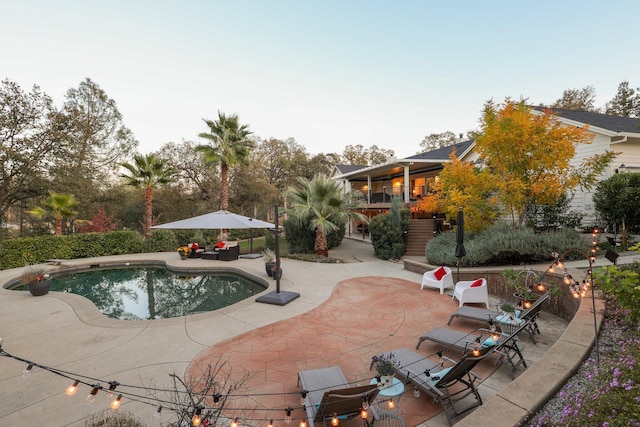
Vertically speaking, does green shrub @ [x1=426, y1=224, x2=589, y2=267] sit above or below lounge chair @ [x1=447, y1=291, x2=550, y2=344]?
above

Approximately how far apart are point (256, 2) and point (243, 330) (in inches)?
616

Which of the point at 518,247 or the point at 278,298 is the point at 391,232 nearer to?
the point at 518,247

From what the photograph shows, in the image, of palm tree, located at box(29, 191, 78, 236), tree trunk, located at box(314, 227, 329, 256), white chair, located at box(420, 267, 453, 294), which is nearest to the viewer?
white chair, located at box(420, 267, 453, 294)

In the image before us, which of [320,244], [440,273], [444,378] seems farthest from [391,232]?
[444,378]

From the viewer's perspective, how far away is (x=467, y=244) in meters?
10.5

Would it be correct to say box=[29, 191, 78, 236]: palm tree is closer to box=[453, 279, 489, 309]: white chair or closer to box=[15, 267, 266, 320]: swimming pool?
box=[15, 267, 266, 320]: swimming pool

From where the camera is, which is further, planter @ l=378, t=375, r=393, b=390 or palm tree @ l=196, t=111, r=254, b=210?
palm tree @ l=196, t=111, r=254, b=210

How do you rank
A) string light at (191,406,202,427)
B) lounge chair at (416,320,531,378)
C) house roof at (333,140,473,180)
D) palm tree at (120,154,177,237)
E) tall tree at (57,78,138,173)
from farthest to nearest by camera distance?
tall tree at (57,78,138,173) → house roof at (333,140,473,180) → palm tree at (120,154,177,237) → lounge chair at (416,320,531,378) → string light at (191,406,202,427)

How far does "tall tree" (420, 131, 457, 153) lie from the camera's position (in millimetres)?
47344

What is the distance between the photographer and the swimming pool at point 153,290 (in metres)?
8.48

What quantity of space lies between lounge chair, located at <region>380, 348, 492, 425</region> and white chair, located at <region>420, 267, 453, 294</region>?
4702 millimetres

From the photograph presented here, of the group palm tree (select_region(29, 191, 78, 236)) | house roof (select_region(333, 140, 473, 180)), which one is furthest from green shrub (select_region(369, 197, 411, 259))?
palm tree (select_region(29, 191, 78, 236))

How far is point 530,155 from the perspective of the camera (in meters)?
10.1

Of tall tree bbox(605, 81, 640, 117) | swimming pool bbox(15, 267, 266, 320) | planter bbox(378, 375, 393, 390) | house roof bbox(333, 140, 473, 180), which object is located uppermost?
tall tree bbox(605, 81, 640, 117)
